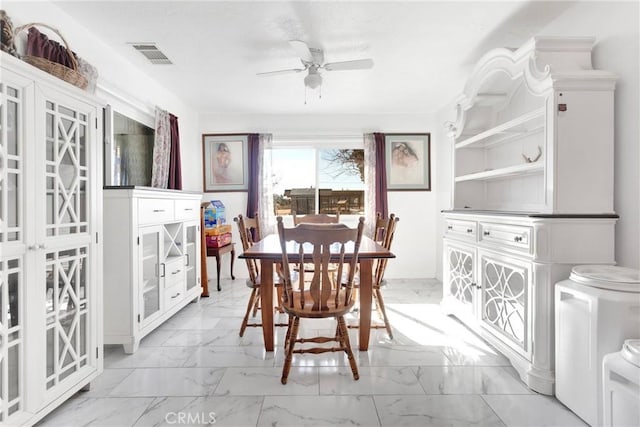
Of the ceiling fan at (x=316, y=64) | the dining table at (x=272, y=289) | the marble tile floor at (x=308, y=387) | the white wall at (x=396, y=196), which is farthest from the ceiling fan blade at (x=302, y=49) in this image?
the marble tile floor at (x=308, y=387)

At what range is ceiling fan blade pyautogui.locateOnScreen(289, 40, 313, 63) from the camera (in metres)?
2.27

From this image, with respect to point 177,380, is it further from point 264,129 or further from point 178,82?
point 264,129

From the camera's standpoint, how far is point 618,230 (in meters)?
1.82

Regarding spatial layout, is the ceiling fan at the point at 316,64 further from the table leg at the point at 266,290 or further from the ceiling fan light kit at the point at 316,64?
the table leg at the point at 266,290

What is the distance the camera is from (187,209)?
10.7ft

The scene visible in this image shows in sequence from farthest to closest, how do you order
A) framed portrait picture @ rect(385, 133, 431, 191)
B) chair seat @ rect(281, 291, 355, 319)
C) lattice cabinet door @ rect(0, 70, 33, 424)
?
framed portrait picture @ rect(385, 133, 431, 191) → chair seat @ rect(281, 291, 355, 319) → lattice cabinet door @ rect(0, 70, 33, 424)

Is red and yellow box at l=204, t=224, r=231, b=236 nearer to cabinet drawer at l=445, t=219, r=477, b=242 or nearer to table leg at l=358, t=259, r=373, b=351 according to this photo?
table leg at l=358, t=259, r=373, b=351

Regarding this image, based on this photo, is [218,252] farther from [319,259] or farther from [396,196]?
[396,196]

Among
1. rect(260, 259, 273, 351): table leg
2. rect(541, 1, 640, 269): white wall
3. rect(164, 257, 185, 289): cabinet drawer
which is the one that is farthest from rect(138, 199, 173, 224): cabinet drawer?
rect(541, 1, 640, 269): white wall

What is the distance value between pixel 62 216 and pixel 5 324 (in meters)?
0.55

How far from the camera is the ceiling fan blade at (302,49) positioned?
2271 millimetres

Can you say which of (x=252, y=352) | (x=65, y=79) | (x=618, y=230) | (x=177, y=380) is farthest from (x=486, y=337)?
(x=65, y=79)

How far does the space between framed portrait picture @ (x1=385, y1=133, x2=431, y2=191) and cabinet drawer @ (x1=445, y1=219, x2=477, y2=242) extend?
1.68 metres

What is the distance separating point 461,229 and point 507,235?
660mm
